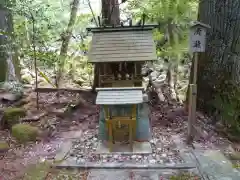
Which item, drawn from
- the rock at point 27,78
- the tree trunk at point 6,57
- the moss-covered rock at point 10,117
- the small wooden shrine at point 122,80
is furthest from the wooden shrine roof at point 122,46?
the rock at point 27,78

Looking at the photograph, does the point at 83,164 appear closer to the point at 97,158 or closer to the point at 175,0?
the point at 97,158

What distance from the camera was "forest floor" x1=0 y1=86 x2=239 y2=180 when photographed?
341cm

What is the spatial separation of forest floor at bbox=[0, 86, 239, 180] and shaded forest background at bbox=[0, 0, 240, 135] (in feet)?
1.75

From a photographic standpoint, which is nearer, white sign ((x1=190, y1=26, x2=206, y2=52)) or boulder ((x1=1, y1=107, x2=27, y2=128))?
white sign ((x1=190, y1=26, x2=206, y2=52))

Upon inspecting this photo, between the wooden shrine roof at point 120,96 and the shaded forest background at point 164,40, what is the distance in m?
1.73

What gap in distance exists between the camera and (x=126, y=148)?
3.93 metres

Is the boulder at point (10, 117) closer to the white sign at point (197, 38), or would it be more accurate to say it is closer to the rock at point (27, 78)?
the rock at point (27, 78)

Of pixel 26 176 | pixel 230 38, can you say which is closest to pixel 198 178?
pixel 26 176

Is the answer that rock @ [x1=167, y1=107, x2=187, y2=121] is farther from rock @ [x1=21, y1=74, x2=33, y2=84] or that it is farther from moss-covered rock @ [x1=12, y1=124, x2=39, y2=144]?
rock @ [x1=21, y1=74, x2=33, y2=84]

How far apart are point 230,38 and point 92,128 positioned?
10.0ft

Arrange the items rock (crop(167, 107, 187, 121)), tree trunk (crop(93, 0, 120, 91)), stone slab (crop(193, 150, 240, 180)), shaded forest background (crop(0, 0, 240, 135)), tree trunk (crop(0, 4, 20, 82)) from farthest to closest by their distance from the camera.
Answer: tree trunk (crop(0, 4, 20, 82))
tree trunk (crop(93, 0, 120, 91))
rock (crop(167, 107, 187, 121))
shaded forest background (crop(0, 0, 240, 135))
stone slab (crop(193, 150, 240, 180))

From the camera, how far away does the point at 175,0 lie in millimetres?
5371

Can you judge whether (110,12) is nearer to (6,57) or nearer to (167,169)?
(6,57)

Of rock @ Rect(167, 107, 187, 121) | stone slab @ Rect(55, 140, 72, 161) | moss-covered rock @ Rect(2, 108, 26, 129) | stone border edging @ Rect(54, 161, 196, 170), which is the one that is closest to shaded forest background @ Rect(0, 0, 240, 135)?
rock @ Rect(167, 107, 187, 121)
